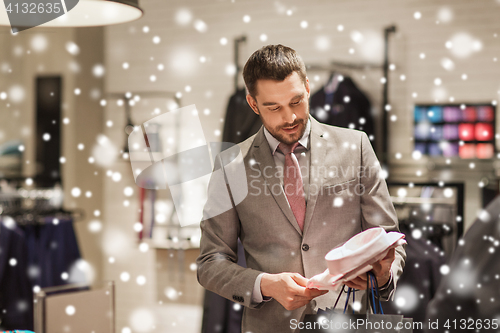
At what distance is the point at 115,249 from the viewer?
2.88m

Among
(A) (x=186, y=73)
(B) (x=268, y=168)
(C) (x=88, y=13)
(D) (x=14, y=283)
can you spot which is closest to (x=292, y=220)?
(B) (x=268, y=168)

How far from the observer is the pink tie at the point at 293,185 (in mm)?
1347

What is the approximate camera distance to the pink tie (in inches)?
53.0

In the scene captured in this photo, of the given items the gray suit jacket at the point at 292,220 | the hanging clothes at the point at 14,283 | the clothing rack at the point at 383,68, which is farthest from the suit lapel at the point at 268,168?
the hanging clothes at the point at 14,283

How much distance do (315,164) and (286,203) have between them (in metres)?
0.16

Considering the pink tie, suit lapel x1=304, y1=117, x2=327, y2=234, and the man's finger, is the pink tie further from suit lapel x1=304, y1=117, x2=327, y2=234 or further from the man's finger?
the man's finger

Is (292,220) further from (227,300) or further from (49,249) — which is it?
(49,249)

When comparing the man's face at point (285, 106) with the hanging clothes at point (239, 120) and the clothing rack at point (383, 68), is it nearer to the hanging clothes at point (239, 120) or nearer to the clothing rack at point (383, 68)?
the hanging clothes at point (239, 120)

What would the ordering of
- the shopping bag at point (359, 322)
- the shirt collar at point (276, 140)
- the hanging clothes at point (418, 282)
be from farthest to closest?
the hanging clothes at point (418, 282)
the shirt collar at point (276, 140)
the shopping bag at point (359, 322)

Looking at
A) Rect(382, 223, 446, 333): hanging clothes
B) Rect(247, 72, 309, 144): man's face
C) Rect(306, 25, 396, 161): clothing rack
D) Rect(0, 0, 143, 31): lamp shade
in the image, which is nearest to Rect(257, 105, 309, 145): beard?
Rect(247, 72, 309, 144): man's face

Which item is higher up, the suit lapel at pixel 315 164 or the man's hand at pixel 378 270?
the suit lapel at pixel 315 164

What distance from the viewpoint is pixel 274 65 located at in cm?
127

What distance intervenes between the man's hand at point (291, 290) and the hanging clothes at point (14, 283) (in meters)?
1.54

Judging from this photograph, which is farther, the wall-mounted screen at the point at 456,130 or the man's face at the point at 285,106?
the wall-mounted screen at the point at 456,130
